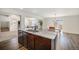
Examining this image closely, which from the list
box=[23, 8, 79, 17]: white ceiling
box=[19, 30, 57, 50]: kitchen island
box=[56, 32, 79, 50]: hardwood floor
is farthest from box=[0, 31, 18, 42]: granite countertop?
box=[56, 32, 79, 50]: hardwood floor

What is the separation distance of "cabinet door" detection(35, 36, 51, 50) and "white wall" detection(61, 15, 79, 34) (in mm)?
445

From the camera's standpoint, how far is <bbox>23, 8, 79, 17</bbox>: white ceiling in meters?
1.76

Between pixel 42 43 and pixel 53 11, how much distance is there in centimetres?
72

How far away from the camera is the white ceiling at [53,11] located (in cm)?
176

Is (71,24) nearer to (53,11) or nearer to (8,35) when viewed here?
(53,11)

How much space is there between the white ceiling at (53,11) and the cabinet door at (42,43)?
0.52 metres

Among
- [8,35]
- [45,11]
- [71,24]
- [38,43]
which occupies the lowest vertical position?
[38,43]

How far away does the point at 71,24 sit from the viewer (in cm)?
184

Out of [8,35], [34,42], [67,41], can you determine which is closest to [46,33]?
[34,42]

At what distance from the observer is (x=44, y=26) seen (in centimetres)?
193

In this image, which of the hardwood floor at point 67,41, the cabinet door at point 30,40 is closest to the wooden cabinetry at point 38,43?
the cabinet door at point 30,40

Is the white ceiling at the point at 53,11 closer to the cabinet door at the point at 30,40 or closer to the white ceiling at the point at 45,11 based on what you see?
the white ceiling at the point at 45,11

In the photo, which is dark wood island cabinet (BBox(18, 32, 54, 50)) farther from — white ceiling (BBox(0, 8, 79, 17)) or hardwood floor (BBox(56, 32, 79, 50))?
white ceiling (BBox(0, 8, 79, 17))

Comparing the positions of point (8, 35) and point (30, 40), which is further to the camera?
point (30, 40)
